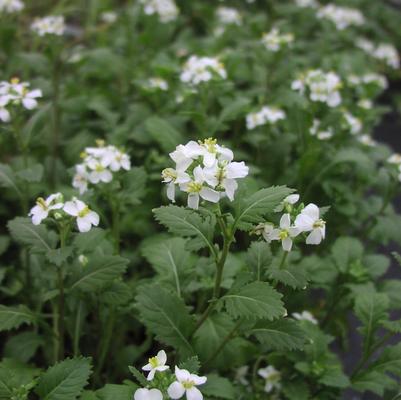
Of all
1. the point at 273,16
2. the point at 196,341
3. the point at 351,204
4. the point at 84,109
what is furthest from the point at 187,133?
the point at 273,16

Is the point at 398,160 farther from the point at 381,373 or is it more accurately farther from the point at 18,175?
the point at 18,175

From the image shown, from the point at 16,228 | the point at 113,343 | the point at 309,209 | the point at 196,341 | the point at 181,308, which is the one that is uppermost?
the point at 309,209

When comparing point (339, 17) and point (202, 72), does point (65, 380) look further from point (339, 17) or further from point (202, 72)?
point (339, 17)

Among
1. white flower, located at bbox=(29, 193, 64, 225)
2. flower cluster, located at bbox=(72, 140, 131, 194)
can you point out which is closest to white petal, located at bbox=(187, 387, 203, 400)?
white flower, located at bbox=(29, 193, 64, 225)

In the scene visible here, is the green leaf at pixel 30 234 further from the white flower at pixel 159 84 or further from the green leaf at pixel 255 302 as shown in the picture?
the white flower at pixel 159 84

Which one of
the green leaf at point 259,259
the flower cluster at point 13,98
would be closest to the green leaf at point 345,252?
the green leaf at point 259,259

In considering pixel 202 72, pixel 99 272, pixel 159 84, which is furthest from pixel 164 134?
pixel 99 272

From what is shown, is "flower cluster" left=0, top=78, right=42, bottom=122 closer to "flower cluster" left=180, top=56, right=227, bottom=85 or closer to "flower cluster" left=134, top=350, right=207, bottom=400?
"flower cluster" left=180, top=56, right=227, bottom=85

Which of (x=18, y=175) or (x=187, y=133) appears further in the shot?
(x=187, y=133)
